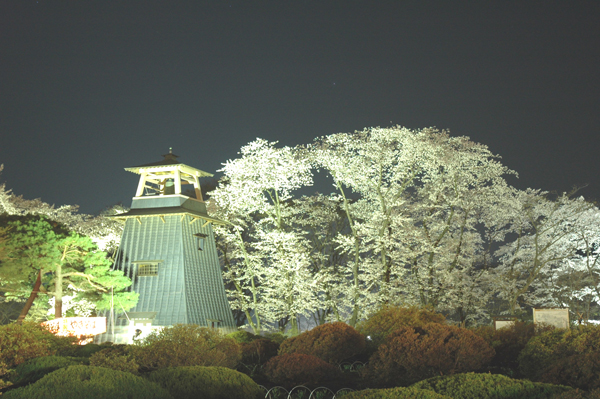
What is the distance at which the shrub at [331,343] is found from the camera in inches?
531

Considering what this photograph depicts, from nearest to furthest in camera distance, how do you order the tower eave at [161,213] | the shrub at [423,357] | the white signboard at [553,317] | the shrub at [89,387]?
the shrub at [89,387] < the shrub at [423,357] < the white signboard at [553,317] < the tower eave at [161,213]

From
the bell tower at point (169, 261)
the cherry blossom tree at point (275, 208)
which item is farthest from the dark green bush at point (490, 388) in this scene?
the bell tower at point (169, 261)

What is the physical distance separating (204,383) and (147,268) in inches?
604

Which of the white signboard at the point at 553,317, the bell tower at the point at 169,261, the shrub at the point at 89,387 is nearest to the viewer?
the shrub at the point at 89,387

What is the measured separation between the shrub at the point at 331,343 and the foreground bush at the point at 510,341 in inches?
129

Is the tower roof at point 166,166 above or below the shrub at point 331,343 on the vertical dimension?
above

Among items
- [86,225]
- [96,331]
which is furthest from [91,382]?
[86,225]

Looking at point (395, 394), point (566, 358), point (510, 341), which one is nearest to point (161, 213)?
point (510, 341)

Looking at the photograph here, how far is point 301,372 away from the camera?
11.0 meters

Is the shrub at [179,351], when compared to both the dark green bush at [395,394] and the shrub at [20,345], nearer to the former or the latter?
the shrub at [20,345]

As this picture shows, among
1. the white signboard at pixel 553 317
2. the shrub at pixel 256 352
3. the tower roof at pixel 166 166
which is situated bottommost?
the shrub at pixel 256 352

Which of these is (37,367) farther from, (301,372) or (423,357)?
(423,357)

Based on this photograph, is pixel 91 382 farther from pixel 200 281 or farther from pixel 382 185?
pixel 382 185

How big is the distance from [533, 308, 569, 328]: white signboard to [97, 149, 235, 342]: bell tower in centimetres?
1376
